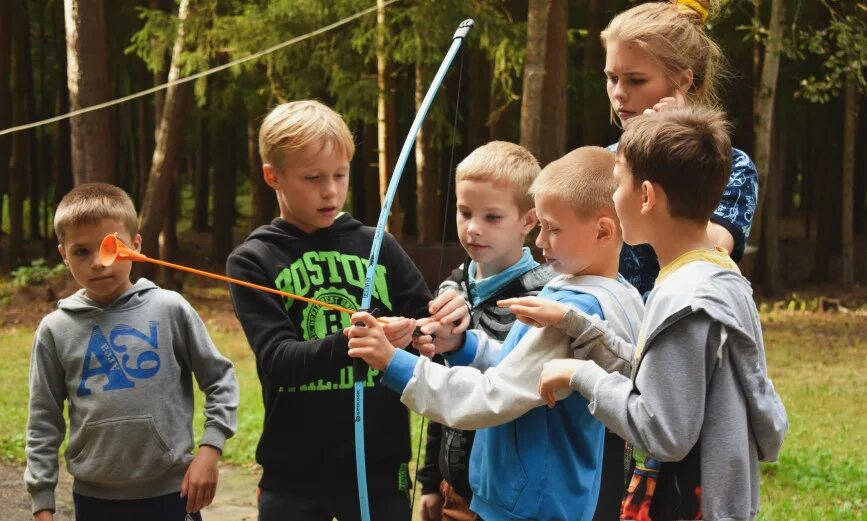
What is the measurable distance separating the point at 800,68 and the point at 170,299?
1776 centimetres

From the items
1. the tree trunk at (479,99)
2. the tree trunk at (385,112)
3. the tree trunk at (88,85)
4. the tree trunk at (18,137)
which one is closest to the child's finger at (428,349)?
the tree trunk at (385,112)

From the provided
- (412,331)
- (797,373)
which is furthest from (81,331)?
(797,373)

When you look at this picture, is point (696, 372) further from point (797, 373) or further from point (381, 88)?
point (381, 88)

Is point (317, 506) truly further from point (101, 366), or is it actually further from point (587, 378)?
point (587, 378)

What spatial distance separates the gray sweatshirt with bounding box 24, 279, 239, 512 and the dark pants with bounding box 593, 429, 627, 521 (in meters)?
1.17

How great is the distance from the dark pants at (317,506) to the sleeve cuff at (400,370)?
70 cm

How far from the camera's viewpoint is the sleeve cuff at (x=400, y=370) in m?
2.71

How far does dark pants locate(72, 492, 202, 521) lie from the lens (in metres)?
3.58

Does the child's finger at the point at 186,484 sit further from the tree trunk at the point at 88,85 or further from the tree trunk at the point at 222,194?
the tree trunk at the point at 222,194

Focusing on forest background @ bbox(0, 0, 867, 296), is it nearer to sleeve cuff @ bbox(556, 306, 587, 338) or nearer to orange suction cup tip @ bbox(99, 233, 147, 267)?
orange suction cup tip @ bbox(99, 233, 147, 267)

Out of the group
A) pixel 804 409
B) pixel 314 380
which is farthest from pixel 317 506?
pixel 804 409

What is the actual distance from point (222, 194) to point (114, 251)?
20.1 m

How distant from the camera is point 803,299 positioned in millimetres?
17922

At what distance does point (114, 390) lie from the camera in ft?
11.7
